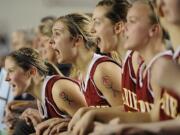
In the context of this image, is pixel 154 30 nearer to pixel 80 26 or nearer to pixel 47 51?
pixel 80 26

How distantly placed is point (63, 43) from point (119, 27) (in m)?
0.22

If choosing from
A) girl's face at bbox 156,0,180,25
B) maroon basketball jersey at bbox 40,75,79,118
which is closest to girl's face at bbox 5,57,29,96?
maroon basketball jersey at bbox 40,75,79,118

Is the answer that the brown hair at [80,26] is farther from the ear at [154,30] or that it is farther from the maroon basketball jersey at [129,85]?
the ear at [154,30]

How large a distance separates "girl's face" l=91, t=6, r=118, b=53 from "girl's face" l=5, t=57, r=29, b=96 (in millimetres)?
406

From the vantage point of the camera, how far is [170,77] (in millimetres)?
946

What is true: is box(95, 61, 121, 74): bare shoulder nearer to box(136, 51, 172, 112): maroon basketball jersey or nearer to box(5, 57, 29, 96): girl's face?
box(136, 51, 172, 112): maroon basketball jersey

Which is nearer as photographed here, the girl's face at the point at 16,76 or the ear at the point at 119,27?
the ear at the point at 119,27

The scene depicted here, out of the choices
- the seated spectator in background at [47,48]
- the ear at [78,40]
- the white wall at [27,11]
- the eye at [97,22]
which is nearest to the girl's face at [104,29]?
the eye at [97,22]

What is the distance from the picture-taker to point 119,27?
1563 mm

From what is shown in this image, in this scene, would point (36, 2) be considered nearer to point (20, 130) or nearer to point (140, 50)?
point (20, 130)

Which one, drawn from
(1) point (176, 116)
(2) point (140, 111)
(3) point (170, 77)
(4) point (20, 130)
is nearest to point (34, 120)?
(4) point (20, 130)

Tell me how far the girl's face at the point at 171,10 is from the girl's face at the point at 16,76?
87cm

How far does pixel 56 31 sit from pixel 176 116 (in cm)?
69

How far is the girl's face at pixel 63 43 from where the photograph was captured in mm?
1701
